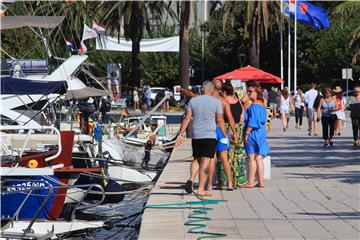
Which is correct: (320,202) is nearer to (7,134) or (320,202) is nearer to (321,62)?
(7,134)

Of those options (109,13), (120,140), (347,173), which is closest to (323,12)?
(109,13)

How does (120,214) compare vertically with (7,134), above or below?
below

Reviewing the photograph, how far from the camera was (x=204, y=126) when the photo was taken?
15.4 meters

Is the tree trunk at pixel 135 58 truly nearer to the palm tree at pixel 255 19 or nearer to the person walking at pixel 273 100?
the palm tree at pixel 255 19

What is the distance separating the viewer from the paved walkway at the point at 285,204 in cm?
1207

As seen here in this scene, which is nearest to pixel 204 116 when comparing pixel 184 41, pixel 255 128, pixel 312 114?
pixel 255 128

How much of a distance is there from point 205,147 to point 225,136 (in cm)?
98

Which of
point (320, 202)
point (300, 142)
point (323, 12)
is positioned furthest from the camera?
point (323, 12)

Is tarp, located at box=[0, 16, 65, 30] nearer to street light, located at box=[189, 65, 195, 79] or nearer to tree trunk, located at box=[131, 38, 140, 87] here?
tree trunk, located at box=[131, 38, 140, 87]

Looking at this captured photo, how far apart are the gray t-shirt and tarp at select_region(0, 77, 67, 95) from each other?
3024mm

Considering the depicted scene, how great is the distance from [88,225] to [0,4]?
4.57 m

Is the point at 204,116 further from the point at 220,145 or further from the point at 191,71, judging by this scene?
the point at 191,71

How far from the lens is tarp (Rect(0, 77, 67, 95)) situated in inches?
654

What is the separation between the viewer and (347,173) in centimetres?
1936
